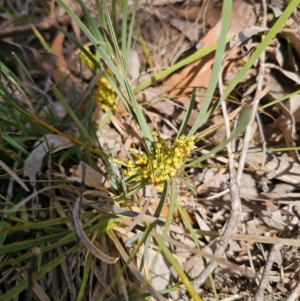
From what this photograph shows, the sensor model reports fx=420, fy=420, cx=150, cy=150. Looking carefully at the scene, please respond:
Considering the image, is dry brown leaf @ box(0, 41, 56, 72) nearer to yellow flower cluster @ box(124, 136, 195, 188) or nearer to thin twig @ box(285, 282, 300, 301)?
yellow flower cluster @ box(124, 136, 195, 188)

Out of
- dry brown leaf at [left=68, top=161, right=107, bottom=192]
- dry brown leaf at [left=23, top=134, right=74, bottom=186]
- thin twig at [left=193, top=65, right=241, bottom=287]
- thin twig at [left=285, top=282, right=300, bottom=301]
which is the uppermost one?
dry brown leaf at [left=23, top=134, right=74, bottom=186]

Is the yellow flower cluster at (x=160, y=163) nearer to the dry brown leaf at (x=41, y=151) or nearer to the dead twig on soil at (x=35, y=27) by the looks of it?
the dry brown leaf at (x=41, y=151)

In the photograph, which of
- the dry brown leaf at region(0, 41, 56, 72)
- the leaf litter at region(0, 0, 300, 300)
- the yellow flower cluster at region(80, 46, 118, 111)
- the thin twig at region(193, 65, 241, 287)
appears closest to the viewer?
the thin twig at region(193, 65, 241, 287)

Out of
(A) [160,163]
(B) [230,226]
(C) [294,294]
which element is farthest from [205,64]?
(C) [294,294]

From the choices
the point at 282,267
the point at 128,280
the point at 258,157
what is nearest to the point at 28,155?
the point at 128,280

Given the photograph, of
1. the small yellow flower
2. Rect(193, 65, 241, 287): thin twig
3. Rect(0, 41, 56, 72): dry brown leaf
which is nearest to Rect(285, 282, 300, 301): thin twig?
Rect(193, 65, 241, 287): thin twig

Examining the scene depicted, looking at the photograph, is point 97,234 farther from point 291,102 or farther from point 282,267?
point 291,102
